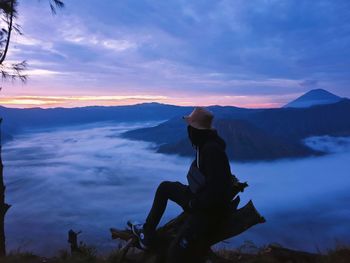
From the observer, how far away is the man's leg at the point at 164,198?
17.0 ft

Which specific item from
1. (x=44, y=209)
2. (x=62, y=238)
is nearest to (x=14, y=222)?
(x=44, y=209)

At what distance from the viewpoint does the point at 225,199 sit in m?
4.69

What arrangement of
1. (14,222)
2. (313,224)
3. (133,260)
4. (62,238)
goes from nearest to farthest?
1. (133,260)
2. (62,238)
3. (14,222)
4. (313,224)

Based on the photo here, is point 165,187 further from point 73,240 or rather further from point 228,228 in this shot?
point 73,240

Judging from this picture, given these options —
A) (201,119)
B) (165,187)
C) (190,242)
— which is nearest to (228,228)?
(190,242)

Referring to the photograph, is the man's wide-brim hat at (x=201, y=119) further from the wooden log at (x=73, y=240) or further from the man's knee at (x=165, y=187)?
the wooden log at (x=73, y=240)

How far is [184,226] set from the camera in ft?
16.2

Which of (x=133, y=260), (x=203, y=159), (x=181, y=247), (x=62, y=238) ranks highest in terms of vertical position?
(x=203, y=159)

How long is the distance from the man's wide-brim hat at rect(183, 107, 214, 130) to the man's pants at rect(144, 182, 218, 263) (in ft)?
2.68

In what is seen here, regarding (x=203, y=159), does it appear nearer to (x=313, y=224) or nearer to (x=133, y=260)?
(x=133, y=260)

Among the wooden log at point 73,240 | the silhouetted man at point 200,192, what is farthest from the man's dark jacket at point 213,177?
the wooden log at point 73,240

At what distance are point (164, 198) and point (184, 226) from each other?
0.49 m

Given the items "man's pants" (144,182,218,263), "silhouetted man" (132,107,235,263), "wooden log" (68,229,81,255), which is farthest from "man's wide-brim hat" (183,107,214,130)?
"wooden log" (68,229,81,255)

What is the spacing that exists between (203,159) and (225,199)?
51 centimetres
